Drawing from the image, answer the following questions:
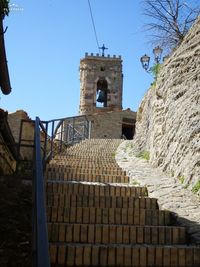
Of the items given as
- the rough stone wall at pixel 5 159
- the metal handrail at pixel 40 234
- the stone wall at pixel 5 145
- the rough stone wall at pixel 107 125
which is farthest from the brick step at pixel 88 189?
the rough stone wall at pixel 107 125

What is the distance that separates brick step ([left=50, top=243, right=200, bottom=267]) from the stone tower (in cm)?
2572

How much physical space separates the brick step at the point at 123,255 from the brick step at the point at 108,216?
3.00 ft

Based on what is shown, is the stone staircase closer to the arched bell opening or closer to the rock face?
the rock face

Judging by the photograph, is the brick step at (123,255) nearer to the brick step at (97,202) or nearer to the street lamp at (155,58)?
the brick step at (97,202)

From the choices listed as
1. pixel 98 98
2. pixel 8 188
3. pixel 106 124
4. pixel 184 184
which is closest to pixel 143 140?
pixel 184 184

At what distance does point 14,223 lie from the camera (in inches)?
167

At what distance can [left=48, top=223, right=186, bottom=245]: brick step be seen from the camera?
160 inches

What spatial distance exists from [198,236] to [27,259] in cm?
177

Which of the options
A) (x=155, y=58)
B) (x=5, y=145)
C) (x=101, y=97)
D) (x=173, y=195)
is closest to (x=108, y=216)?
(x=173, y=195)

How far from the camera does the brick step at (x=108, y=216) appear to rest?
181 inches

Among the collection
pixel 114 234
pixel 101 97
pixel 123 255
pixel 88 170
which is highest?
pixel 101 97

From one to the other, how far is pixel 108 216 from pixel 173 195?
1.35 meters

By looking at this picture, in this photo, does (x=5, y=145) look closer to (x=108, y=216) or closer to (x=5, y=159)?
(x=5, y=159)

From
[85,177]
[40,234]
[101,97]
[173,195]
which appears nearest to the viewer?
[40,234]
